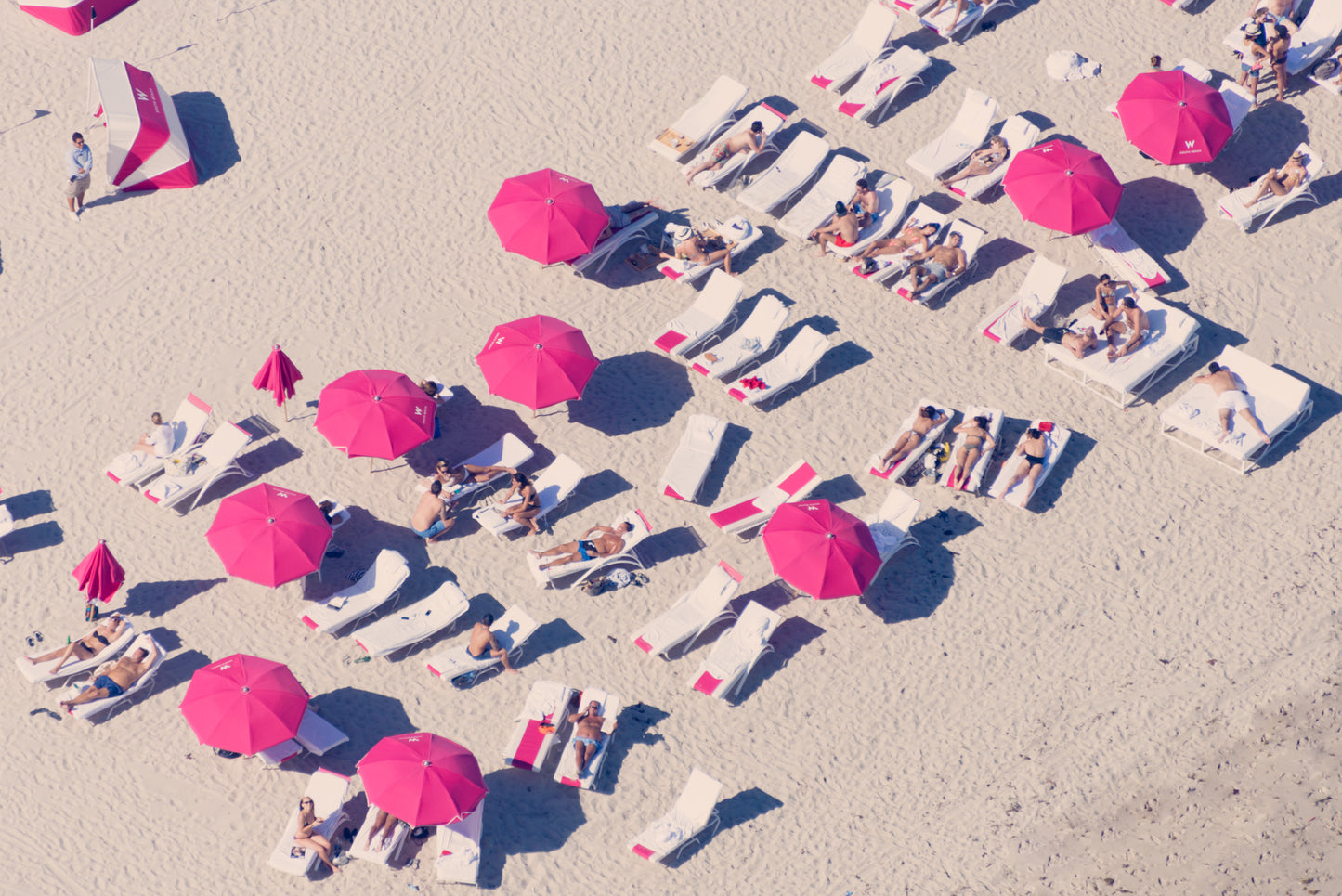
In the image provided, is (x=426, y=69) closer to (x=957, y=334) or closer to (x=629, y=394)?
(x=629, y=394)

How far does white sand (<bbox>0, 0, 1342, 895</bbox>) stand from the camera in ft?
46.0

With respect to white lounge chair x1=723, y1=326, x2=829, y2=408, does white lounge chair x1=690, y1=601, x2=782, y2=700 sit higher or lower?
lower

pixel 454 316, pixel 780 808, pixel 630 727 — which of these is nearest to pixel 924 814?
pixel 780 808

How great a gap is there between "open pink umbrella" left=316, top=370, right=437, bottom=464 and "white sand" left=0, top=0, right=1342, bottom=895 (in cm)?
89

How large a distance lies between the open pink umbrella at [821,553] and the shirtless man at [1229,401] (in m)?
4.54

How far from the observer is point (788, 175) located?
18.2 m

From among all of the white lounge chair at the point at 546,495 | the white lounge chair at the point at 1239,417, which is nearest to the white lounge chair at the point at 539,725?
the white lounge chair at the point at 546,495

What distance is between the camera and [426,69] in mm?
19422

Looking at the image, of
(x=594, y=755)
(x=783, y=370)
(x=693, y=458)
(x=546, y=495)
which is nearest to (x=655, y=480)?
(x=693, y=458)

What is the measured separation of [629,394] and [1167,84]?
316 inches

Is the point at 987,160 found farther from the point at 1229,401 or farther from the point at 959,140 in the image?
the point at 1229,401

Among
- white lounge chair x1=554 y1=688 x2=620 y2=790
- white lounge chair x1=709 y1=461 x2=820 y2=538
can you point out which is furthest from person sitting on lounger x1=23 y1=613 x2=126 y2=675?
white lounge chair x1=709 y1=461 x2=820 y2=538

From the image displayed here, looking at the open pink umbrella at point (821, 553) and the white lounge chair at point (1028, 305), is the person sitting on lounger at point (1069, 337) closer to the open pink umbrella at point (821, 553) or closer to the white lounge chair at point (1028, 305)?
the white lounge chair at point (1028, 305)

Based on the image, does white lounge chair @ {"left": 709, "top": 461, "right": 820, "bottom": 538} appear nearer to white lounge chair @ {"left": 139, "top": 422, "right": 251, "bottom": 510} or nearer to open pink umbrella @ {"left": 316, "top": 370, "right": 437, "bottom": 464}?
open pink umbrella @ {"left": 316, "top": 370, "right": 437, "bottom": 464}
